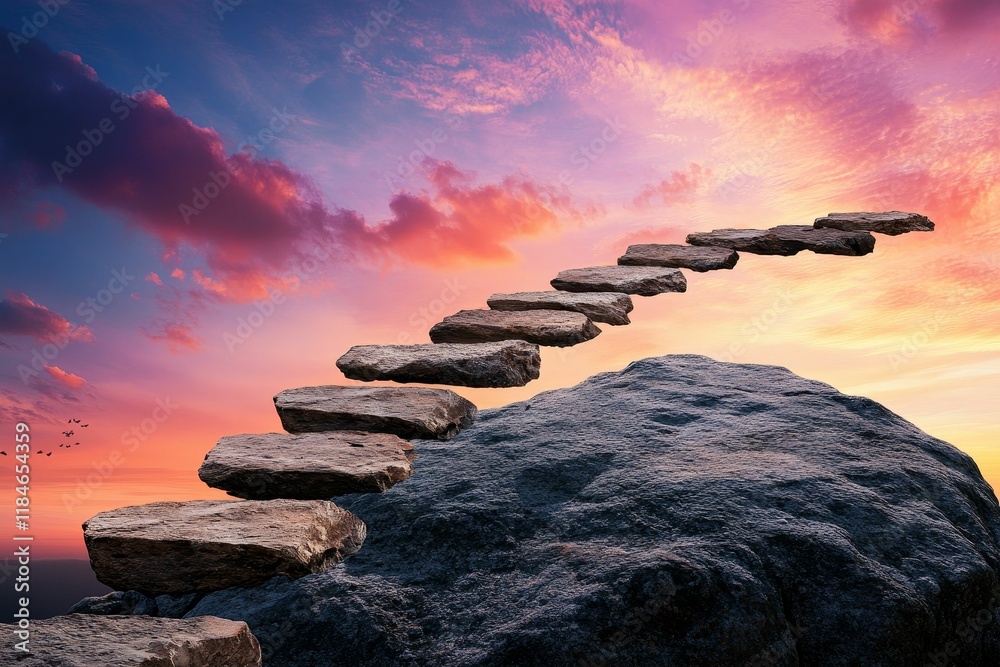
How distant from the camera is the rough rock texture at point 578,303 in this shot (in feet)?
15.8

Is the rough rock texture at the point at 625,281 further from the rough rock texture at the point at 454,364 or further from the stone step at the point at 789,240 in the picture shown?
the rough rock texture at the point at 454,364

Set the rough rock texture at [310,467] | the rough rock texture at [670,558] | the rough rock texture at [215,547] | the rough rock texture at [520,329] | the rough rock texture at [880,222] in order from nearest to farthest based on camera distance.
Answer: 1. the rough rock texture at [670,558]
2. the rough rock texture at [215,547]
3. the rough rock texture at [310,467]
4. the rough rock texture at [520,329]
5. the rough rock texture at [880,222]

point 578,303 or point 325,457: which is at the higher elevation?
point 578,303

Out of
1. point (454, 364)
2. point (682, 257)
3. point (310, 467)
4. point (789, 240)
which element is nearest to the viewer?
point (310, 467)

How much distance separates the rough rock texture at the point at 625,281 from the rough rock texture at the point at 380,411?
7.76ft

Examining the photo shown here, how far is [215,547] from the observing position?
7.27 feet

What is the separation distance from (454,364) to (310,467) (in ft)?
3.64

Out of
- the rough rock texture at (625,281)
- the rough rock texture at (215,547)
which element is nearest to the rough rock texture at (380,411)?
the rough rock texture at (215,547)

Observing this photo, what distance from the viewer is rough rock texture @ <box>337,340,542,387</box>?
3.59 m

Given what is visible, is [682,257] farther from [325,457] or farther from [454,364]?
[325,457]

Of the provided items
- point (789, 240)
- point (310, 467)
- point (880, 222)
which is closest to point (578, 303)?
point (310, 467)

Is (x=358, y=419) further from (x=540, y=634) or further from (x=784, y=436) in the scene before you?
(x=784, y=436)

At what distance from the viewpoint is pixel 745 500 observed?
2.16 metres

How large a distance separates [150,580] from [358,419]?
1057 mm
